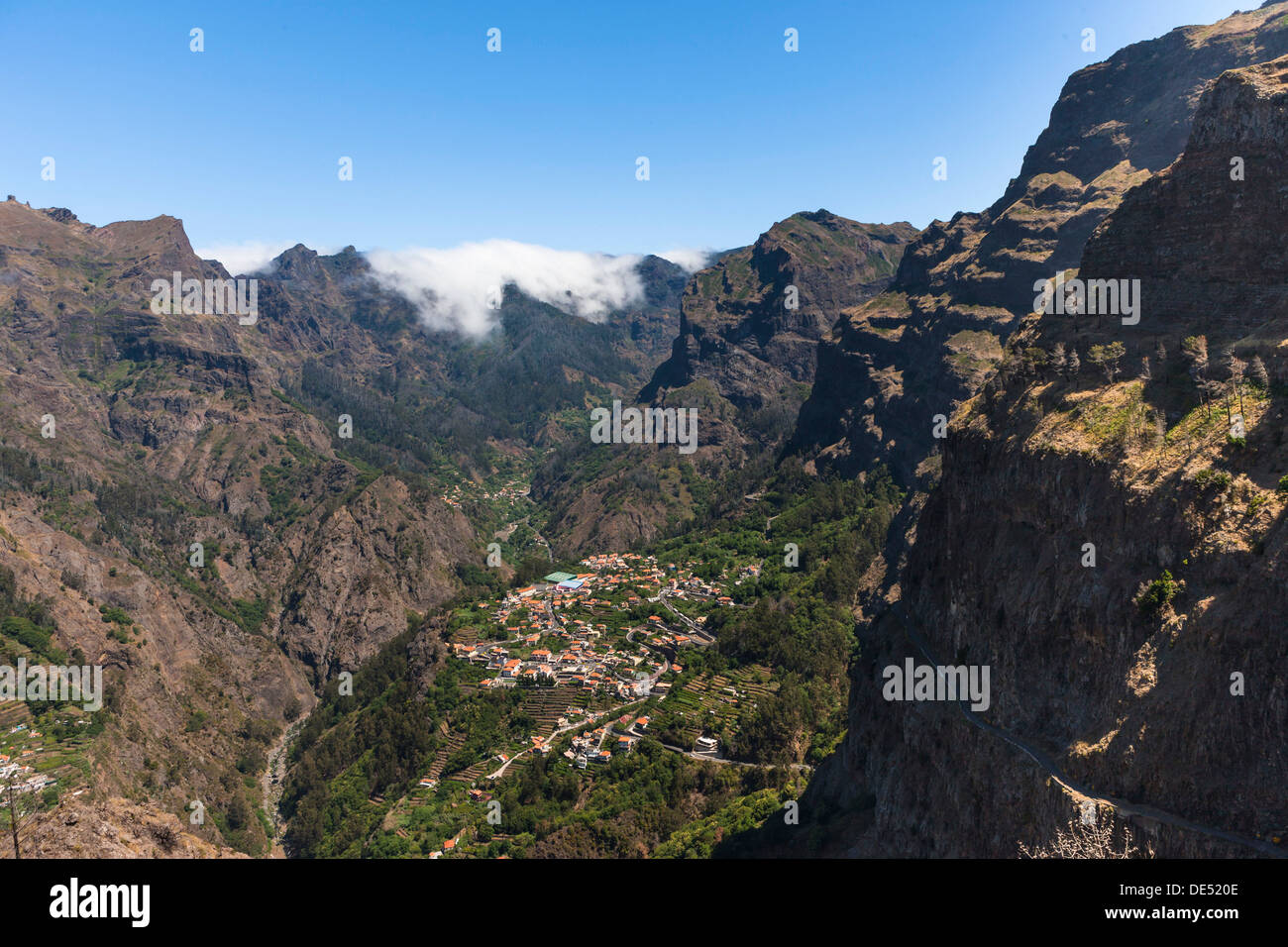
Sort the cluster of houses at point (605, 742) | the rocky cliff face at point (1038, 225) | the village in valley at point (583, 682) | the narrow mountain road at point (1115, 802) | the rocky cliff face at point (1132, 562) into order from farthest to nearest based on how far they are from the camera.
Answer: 1. the rocky cliff face at point (1038, 225)
2. the cluster of houses at point (605, 742)
3. the village in valley at point (583, 682)
4. the rocky cliff face at point (1132, 562)
5. the narrow mountain road at point (1115, 802)

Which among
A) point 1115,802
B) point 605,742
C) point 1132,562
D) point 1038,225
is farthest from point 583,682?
point 1038,225

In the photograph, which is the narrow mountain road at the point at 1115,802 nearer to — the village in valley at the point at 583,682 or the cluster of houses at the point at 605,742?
the village in valley at the point at 583,682

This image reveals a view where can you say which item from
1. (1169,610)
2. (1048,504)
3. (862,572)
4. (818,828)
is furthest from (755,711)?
(1169,610)

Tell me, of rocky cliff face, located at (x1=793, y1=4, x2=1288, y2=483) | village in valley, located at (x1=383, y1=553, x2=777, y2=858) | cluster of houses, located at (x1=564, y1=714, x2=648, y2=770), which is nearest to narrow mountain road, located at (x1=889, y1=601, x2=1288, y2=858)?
village in valley, located at (x1=383, y1=553, x2=777, y2=858)

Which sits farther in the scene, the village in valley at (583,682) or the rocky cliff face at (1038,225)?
the rocky cliff face at (1038,225)

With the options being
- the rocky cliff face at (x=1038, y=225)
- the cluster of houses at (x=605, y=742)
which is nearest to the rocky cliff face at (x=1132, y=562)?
the cluster of houses at (x=605, y=742)

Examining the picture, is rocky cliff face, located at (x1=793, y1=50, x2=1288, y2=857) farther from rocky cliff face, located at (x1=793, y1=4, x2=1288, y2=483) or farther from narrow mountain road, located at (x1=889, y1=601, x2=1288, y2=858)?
rocky cliff face, located at (x1=793, y1=4, x2=1288, y2=483)

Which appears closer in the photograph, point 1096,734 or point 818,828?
point 1096,734
